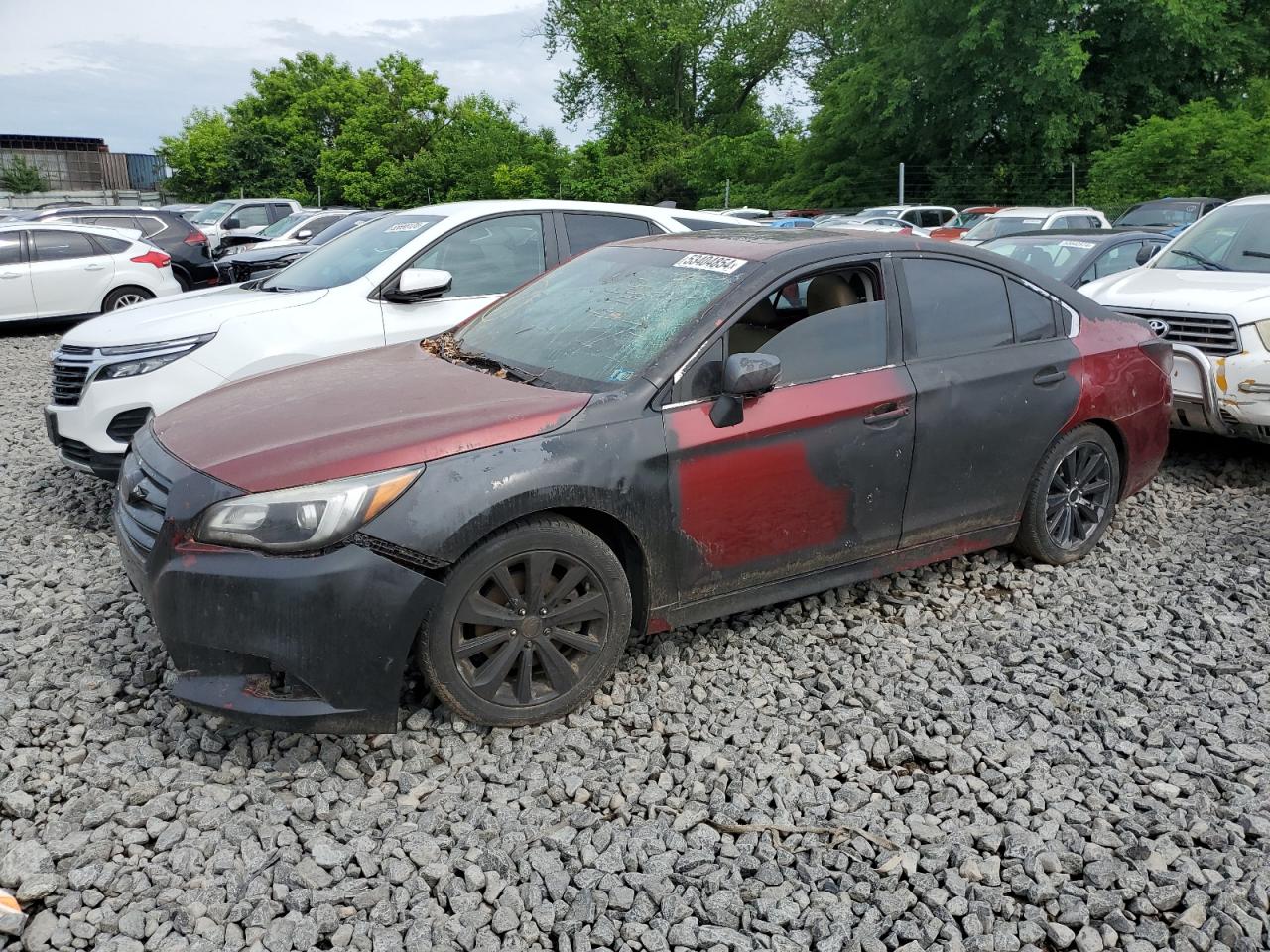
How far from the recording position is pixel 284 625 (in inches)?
124

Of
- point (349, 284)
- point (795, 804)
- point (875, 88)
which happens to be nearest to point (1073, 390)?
point (795, 804)

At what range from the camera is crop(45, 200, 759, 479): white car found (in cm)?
571

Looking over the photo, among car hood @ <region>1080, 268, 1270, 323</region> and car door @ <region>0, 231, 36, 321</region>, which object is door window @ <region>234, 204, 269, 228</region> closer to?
car door @ <region>0, 231, 36, 321</region>

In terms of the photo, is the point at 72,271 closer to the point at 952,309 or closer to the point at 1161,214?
the point at 952,309

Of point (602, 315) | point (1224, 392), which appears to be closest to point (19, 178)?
point (602, 315)

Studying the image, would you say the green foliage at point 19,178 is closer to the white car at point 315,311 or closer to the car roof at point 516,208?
the white car at point 315,311

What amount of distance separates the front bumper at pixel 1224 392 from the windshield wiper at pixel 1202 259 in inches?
45.7

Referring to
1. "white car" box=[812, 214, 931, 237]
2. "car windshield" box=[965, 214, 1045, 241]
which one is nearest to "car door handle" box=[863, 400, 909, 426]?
"car windshield" box=[965, 214, 1045, 241]

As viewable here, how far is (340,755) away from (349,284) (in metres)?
3.44

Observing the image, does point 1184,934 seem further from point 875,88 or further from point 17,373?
point 875,88

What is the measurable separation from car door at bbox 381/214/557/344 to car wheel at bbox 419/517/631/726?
2.98 metres

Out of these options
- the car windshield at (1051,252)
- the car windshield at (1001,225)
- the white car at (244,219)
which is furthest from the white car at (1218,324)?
the white car at (244,219)

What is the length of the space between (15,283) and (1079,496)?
41.4 feet

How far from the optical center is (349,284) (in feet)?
20.3
